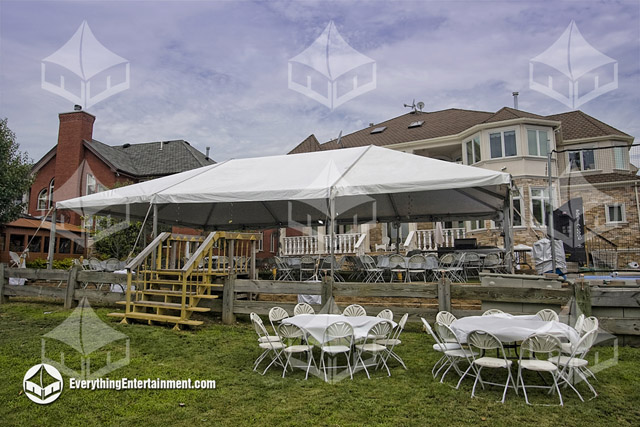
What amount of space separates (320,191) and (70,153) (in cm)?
2098

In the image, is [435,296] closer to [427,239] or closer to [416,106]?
[427,239]

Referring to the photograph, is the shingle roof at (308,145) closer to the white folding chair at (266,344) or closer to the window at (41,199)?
the window at (41,199)

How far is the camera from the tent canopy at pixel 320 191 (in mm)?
8117

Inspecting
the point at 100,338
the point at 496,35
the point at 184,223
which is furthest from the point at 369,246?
the point at 100,338

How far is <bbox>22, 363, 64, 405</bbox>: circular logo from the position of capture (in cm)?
421

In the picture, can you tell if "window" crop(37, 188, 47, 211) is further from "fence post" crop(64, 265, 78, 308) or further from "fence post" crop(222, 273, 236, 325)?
"fence post" crop(222, 273, 236, 325)

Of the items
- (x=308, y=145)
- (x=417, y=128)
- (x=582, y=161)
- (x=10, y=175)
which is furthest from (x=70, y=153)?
(x=582, y=161)

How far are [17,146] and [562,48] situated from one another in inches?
819

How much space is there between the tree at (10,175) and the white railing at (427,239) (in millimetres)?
15887

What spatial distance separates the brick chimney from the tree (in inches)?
215

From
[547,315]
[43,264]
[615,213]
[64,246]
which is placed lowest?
[547,315]

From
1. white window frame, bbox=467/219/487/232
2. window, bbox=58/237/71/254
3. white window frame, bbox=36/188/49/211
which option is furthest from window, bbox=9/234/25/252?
white window frame, bbox=467/219/487/232

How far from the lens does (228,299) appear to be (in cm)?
783

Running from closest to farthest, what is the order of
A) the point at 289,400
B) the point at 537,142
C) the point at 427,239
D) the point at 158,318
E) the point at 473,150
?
the point at 289,400 < the point at 158,318 < the point at 427,239 < the point at 537,142 < the point at 473,150
